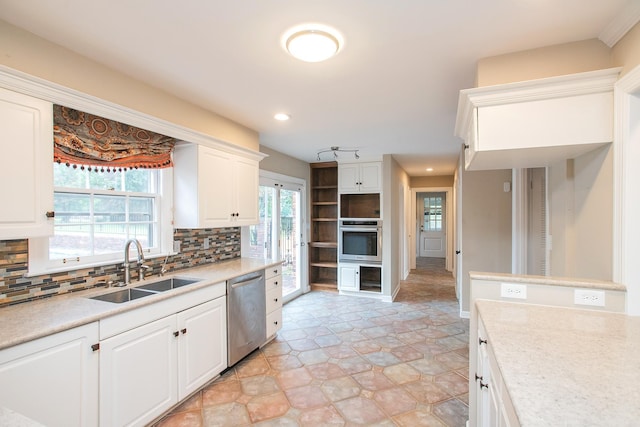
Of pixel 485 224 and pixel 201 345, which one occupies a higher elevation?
pixel 485 224

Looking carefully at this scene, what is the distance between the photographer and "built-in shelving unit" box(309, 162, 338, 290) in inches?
224

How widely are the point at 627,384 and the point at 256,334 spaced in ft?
8.92

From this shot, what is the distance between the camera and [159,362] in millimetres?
2021

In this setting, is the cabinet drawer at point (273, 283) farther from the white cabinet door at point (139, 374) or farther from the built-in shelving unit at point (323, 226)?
the built-in shelving unit at point (323, 226)

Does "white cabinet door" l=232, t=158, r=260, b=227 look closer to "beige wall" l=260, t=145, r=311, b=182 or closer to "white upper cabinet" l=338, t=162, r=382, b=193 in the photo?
"beige wall" l=260, t=145, r=311, b=182

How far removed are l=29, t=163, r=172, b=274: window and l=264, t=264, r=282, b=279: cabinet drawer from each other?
1018 mm

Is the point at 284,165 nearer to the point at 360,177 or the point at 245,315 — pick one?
the point at 360,177

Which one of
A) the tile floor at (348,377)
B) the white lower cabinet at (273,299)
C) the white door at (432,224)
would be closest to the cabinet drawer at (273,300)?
the white lower cabinet at (273,299)

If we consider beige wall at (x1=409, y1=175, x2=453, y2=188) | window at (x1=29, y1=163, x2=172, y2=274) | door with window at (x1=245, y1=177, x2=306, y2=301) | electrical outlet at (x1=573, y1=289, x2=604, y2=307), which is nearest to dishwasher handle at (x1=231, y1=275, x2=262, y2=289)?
window at (x1=29, y1=163, x2=172, y2=274)

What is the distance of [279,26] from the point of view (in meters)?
1.60

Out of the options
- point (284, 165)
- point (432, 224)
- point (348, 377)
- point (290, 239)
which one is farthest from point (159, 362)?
point (432, 224)

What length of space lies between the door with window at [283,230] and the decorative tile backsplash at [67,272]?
857 mm

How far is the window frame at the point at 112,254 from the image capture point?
73.4 inches

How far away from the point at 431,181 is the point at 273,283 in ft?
18.2
